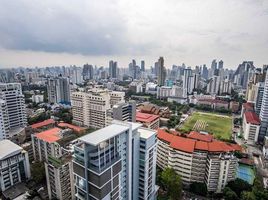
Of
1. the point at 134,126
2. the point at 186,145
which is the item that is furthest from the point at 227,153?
the point at 134,126

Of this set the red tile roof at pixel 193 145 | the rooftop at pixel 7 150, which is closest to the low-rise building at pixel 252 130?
the red tile roof at pixel 193 145

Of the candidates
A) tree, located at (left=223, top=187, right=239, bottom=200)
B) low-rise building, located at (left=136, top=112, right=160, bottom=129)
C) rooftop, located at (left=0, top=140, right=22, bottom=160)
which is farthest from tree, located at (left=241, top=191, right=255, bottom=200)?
rooftop, located at (left=0, top=140, right=22, bottom=160)

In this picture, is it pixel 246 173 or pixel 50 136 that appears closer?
pixel 50 136

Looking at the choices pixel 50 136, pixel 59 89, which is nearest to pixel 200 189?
pixel 50 136

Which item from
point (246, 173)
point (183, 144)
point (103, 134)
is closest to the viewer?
point (103, 134)

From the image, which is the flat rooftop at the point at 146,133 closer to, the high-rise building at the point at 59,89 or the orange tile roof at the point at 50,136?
the orange tile roof at the point at 50,136

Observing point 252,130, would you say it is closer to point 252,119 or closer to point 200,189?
point 252,119
